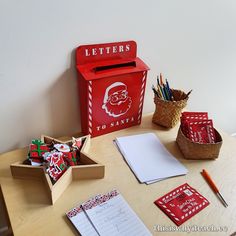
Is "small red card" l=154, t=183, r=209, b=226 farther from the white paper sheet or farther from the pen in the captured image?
the white paper sheet

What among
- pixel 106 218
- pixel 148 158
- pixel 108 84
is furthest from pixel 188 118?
pixel 106 218

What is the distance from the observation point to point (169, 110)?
915 mm

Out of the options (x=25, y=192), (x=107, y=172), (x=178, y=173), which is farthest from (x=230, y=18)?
(x=25, y=192)

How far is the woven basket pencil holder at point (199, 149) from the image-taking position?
80 cm

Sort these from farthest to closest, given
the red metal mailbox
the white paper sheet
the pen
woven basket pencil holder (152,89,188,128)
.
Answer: woven basket pencil holder (152,89,188,128), the red metal mailbox, the pen, the white paper sheet

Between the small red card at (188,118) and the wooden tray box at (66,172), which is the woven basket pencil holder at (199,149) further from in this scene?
the wooden tray box at (66,172)

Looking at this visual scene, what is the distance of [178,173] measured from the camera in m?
0.77

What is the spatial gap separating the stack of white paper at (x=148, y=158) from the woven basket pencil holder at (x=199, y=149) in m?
0.05

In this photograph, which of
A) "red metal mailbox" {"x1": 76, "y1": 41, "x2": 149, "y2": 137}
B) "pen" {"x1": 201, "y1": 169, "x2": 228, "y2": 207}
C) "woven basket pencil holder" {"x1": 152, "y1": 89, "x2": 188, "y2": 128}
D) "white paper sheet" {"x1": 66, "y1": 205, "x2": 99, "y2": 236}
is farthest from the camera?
"woven basket pencil holder" {"x1": 152, "y1": 89, "x2": 188, "y2": 128}

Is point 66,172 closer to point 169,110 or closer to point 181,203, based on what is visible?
point 181,203

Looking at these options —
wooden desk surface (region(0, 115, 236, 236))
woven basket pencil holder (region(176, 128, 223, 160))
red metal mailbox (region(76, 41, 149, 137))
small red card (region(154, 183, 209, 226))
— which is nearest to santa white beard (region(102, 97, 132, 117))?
red metal mailbox (region(76, 41, 149, 137))

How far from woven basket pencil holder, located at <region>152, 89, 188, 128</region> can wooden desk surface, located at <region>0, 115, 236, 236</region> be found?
11 centimetres

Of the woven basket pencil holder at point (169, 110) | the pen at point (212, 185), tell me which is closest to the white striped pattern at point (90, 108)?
the woven basket pencil holder at point (169, 110)

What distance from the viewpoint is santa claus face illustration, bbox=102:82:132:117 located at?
835 millimetres
